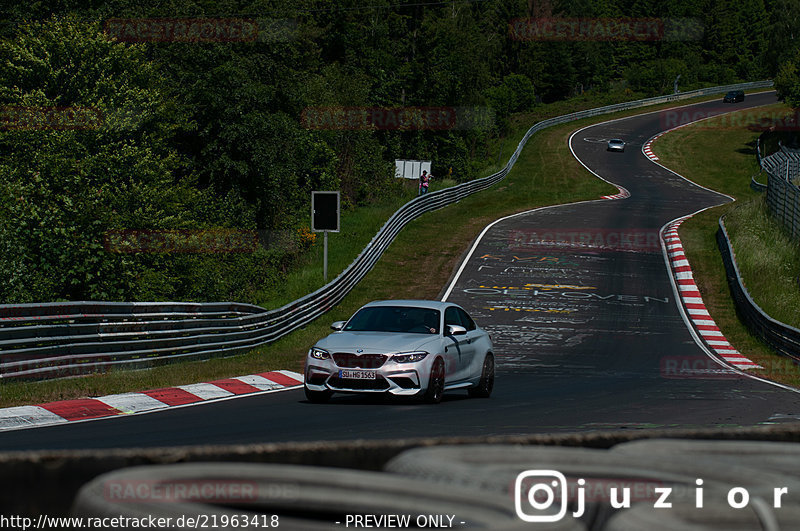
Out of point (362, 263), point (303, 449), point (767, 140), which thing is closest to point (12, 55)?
point (362, 263)

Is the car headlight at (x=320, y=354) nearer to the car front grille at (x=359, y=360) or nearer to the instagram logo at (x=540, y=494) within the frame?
the car front grille at (x=359, y=360)

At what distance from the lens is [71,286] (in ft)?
119

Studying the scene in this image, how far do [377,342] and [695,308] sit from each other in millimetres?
19479

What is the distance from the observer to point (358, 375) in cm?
1349

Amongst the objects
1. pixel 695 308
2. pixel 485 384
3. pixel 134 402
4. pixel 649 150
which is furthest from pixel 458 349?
pixel 649 150

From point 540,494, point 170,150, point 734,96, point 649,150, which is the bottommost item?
point 540,494

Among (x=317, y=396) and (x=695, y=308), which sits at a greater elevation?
(x=695, y=308)

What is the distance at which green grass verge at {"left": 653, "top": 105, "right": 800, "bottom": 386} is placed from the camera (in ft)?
83.1

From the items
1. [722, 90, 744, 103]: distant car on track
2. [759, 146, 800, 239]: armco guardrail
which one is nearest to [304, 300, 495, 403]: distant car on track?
[759, 146, 800, 239]: armco guardrail

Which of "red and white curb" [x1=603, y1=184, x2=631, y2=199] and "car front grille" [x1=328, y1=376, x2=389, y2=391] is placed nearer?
"car front grille" [x1=328, y1=376, x2=389, y2=391]

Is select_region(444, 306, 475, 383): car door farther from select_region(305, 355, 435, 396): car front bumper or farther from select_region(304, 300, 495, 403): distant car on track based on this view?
select_region(305, 355, 435, 396): car front bumper

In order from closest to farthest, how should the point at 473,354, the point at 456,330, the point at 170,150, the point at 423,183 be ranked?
the point at 456,330
the point at 473,354
the point at 170,150
the point at 423,183

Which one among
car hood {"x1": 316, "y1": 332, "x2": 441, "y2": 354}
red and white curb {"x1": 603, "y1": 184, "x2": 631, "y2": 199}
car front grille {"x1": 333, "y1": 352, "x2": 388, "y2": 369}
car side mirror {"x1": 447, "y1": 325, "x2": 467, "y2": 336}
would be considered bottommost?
car front grille {"x1": 333, "y1": 352, "x2": 388, "y2": 369}

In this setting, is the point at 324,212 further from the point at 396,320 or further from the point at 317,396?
the point at 317,396
